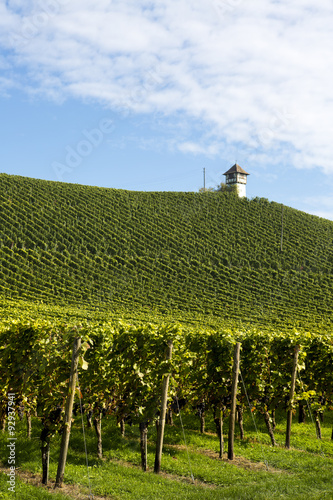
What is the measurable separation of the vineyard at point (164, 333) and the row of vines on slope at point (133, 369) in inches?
1.6

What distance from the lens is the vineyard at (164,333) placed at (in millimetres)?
8367

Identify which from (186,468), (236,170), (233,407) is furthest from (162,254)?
(236,170)

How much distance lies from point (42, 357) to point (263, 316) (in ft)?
108

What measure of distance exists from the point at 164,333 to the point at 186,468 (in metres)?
2.86

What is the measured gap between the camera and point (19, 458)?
8234 millimetres

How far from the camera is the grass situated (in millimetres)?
6926

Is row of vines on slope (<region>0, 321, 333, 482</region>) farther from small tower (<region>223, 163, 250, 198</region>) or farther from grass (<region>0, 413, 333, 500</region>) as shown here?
small tower (<region>223, 163, 250, 198</region>)

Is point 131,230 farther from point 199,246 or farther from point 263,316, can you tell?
point 263,316

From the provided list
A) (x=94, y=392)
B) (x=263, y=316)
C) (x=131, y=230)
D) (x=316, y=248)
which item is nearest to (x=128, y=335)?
(x=94, y=392)

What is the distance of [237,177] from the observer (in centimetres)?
9062

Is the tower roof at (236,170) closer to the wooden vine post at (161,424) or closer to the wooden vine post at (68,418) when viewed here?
the wooden vine post at (161,424)

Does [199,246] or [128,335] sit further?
[199,246]

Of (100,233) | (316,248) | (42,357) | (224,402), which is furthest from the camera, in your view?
(316,248)

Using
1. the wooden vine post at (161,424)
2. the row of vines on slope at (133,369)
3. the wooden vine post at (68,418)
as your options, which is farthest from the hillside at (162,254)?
the wooden vine post at (68,418)
